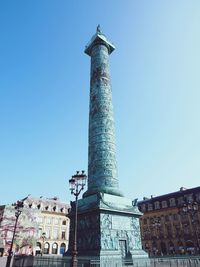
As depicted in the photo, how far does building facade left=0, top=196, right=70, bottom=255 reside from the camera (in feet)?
102

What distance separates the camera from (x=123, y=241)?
42.7 ft

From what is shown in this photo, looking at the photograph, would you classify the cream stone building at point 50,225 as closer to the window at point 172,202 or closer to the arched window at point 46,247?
the arched window at point 46,247

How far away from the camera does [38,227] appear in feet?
116

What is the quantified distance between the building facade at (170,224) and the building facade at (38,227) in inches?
603

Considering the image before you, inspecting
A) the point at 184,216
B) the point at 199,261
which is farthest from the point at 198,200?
the point at 199,261

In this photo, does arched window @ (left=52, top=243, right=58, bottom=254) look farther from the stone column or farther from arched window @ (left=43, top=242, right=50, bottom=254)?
the stone column

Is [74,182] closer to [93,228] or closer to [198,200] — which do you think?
[93,228]

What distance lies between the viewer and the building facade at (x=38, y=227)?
3115 centimetres

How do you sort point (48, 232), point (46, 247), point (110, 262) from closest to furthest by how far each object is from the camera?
point (110, 262) < point (46, 247) < point (48, 232)

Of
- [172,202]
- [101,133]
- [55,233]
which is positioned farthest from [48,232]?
[101,133]

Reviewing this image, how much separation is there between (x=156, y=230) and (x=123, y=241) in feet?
94.1

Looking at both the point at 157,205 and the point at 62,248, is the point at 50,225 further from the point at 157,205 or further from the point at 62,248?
the point at 157,205

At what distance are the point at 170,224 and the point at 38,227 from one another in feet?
68.6

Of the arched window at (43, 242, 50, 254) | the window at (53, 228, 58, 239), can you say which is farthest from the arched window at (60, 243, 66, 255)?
the arched window at (43, 242, 50, 254)
